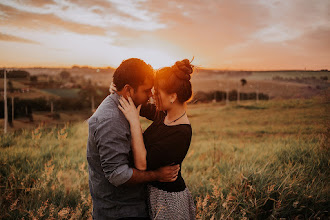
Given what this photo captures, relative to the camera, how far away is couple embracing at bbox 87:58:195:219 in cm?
194

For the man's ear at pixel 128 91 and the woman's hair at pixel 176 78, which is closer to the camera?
the man's ear at pixel 128 91

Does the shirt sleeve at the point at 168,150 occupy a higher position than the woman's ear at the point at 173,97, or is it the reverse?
the woman's ear at the point at 173,97

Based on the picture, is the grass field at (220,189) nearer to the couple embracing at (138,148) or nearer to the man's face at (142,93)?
the couple embracing at (138,148)

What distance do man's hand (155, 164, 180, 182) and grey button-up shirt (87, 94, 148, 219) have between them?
0.87ft

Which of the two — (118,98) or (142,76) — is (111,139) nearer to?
(118,98)

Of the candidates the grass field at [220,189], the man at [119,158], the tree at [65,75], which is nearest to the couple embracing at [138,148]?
the man at [119,158]

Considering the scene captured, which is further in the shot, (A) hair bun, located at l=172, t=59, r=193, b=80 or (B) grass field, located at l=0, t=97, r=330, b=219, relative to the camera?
(B) grass field, located at l=0, t=97, r=330, b=219

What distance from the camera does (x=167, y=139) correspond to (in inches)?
86.3

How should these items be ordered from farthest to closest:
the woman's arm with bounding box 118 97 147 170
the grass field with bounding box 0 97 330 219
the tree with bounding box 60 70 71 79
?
the tree with bounding box 60 70 71 79, the grass field with bounding box 0 97 330 219, the woman's arm with bounding box 118 97 147 170

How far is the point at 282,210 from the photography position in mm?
3643

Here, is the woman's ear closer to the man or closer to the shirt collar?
the man

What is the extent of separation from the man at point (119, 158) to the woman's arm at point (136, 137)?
5 cm

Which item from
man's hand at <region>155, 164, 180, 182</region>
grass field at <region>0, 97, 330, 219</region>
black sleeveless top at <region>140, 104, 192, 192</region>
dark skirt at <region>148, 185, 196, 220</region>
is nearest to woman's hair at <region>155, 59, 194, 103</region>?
black sleeveless top at <region>140, 104, 192, 192</region>

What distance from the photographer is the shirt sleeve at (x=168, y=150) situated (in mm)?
2113
